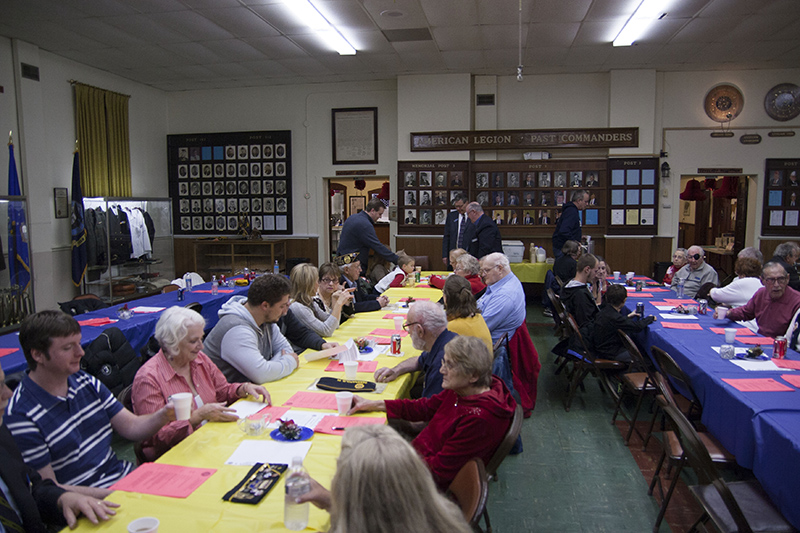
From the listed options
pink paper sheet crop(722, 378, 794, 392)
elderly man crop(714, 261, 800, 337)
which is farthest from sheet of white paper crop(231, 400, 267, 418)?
elderly man crop(714, 261, 800, 337)

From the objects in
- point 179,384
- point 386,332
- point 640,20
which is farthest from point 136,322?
point 640,20

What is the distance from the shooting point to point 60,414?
217cm

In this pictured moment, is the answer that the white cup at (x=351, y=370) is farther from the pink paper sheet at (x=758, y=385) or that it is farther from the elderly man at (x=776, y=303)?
the elderly man at (x=776, y=303)

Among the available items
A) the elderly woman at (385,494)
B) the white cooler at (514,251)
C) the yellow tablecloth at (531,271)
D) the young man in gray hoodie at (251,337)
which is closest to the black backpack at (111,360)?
the young man in gray hoodie at (251,337)

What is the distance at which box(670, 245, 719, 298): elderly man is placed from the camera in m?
6.61

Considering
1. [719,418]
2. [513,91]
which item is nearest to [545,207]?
[513,91]

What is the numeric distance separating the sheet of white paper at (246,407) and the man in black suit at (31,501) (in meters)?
0.81

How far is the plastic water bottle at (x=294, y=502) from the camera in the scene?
1.62 m

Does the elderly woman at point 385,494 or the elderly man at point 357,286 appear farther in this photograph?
the elderly man at point 357,286

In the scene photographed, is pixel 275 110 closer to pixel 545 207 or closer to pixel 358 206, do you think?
pixel 358 206

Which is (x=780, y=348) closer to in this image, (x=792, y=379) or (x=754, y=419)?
(x=792, y=379)

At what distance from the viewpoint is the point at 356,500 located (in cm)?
126

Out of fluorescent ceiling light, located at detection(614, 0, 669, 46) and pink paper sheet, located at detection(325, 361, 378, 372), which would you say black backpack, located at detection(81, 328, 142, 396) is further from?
fluorescent ceiling light, located at detection(614, 0, 669, 46)

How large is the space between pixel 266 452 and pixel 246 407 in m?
0.57
